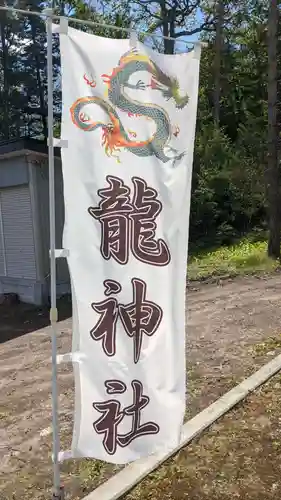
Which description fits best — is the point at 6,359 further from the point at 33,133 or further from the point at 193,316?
the point at 33,133

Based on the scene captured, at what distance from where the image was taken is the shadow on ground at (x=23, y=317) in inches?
324

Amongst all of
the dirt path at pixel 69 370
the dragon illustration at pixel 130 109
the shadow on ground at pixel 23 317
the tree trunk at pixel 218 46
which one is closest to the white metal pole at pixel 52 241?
the dragon illustration at pixel 130 109

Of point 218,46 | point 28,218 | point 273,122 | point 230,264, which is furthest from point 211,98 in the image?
point 28,218

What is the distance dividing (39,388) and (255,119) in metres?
17.8

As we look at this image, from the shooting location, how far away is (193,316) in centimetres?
794

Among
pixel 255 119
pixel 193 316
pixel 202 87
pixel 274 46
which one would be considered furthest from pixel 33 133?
pixel 193 316

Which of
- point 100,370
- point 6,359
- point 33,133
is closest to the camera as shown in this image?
point 100,370

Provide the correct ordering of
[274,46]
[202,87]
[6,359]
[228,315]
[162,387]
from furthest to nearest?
[202,87] → [274,46] → [228,315] → [6,359] → [162,387]

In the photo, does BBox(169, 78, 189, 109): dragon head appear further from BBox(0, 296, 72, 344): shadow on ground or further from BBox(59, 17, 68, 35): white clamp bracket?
BBox(0, 296, 72, 344): shadow on ground

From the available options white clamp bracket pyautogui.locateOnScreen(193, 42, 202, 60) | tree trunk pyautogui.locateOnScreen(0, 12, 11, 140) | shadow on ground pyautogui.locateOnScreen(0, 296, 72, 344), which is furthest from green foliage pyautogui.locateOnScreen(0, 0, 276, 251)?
white clamp bracket pyautogui.locateOnScreen(193, 42, 202, 60)

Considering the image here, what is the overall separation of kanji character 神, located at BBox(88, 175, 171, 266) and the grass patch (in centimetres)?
827

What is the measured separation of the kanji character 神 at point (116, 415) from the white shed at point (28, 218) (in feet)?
24.0

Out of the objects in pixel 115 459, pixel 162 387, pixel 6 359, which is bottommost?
pixel 6 359

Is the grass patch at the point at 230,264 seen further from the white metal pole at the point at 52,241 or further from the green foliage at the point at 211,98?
the white metal pole at the point at 52,241
